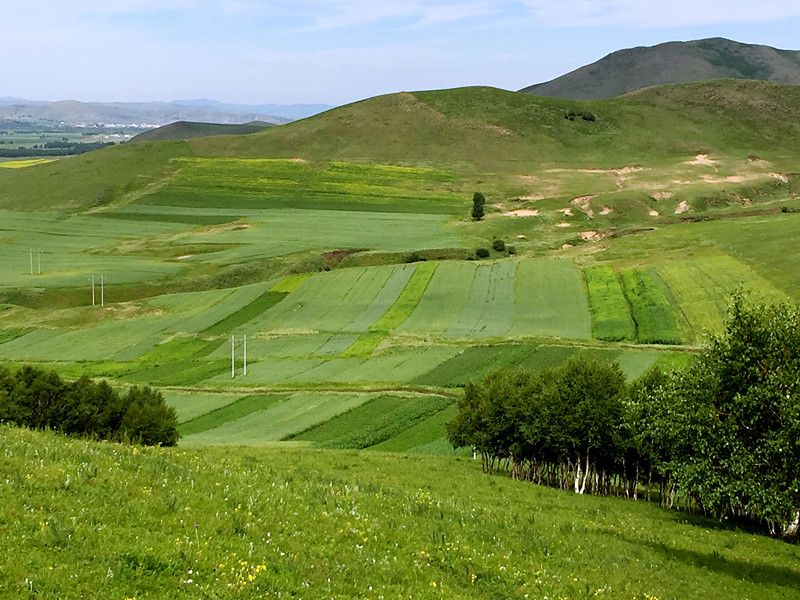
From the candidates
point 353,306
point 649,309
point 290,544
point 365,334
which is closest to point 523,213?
point 353,306

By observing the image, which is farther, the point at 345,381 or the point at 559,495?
the point at 345,381

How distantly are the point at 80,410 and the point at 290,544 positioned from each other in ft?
121

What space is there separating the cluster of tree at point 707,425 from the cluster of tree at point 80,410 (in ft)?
77.2

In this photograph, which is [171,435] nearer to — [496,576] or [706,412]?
[706,412]

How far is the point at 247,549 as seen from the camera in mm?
16641

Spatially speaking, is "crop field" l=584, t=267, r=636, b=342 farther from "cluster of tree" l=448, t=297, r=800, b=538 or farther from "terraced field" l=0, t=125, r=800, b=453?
"cluster of tree" l=448, t=297, r=800, b=538

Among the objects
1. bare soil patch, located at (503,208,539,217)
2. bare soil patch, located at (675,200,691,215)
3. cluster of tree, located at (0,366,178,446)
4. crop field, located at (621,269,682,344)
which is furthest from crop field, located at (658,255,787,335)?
bare soil patch, located at (675,200,691,215)

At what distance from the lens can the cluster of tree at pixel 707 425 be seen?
3244 cm

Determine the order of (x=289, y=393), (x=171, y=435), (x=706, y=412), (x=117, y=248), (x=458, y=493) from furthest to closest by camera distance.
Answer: (x=117, y=248)
(x=289, y=393)
(x=171, y=435)
(x=458, y=493)
(x=706, y=412)

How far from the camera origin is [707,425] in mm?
34000

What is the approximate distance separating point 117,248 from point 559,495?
134792mm

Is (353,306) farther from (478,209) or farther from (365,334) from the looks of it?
(478,209)

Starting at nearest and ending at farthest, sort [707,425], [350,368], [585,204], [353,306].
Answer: [707,425] < [350,368] < [353,306] < [585,204]

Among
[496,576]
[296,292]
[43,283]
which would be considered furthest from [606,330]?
[43,283]
